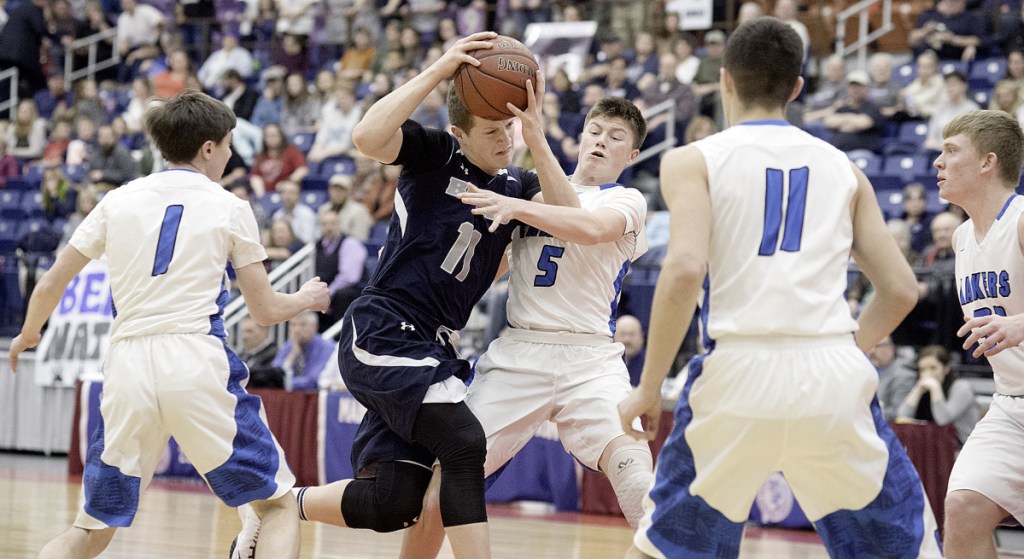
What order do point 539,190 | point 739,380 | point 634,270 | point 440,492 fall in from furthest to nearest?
point 634,270
point 539,190
point 440,492
point 739,380

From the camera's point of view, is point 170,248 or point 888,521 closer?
point 888,521

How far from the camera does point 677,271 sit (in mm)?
3221

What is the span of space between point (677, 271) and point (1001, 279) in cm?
204

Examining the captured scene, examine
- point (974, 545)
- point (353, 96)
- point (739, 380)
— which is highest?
point (353, 96)

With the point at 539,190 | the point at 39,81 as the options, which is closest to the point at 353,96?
the point at 39,81

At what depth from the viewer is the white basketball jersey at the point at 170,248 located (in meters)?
4.26

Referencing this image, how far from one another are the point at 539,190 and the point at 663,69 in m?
9.19

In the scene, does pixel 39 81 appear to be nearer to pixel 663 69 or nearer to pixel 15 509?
pixel 663 69

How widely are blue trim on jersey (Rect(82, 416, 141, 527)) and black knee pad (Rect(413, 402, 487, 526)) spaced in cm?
100

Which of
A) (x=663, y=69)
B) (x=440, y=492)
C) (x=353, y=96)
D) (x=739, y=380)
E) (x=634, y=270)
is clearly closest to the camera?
(x=739, y=380)

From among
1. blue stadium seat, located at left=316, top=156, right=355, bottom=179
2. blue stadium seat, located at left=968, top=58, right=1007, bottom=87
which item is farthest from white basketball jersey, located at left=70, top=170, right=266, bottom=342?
blue stadium seat, located at left=316, top=156, right=355, bottom=179

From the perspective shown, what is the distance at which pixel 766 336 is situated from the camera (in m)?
3.29

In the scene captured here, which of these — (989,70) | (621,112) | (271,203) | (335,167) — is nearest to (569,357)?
(621,112)

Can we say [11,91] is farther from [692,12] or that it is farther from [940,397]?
[940,397]
